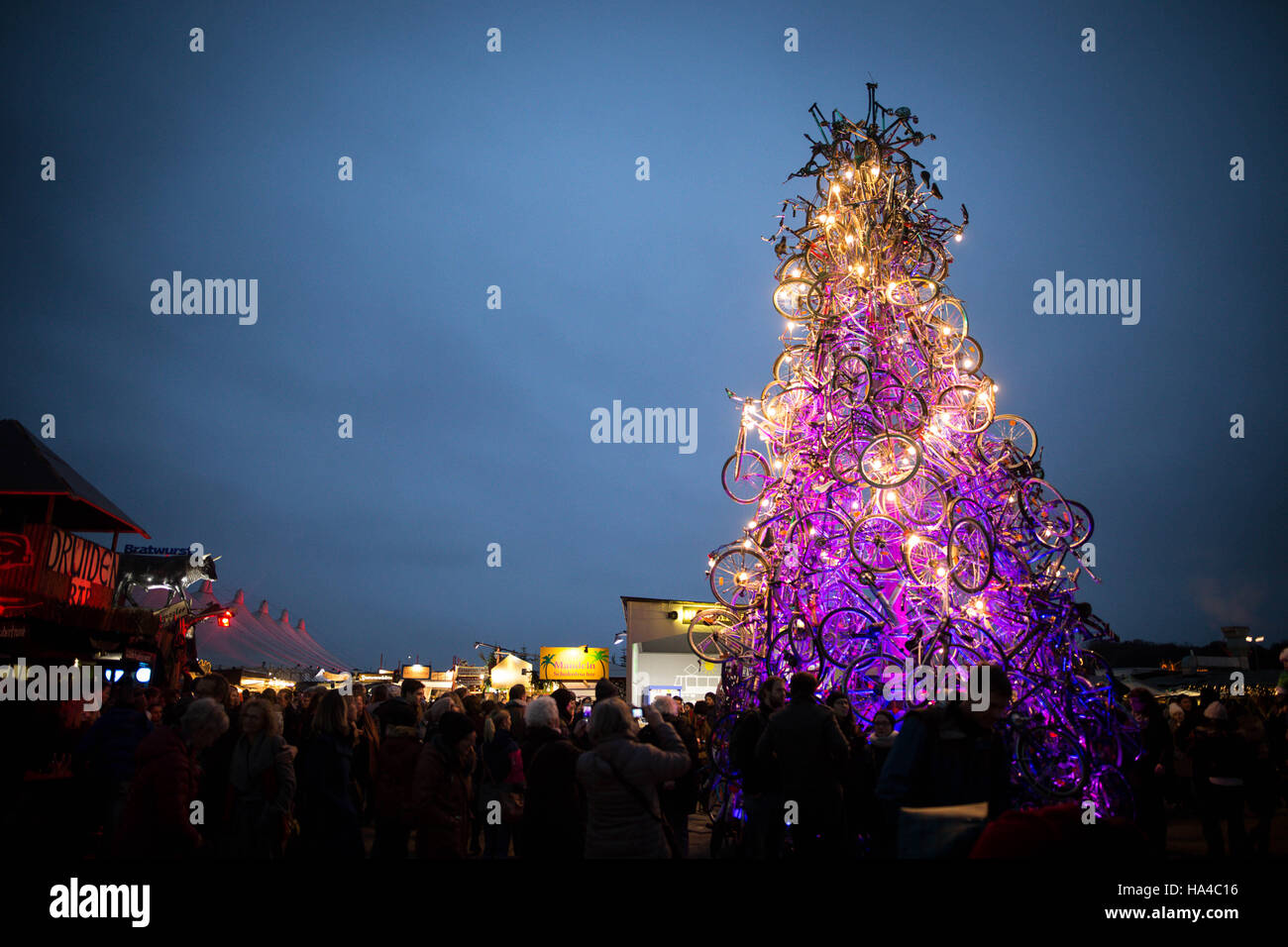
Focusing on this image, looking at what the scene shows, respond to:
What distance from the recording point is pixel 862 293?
9.75m

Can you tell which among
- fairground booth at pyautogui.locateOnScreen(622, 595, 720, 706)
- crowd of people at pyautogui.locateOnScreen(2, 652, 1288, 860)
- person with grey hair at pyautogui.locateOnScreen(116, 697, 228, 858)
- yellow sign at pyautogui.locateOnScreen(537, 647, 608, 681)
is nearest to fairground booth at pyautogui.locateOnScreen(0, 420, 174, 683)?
crowd of people at pyautogui.locateOnScreen(2, 652, 1288, 860)

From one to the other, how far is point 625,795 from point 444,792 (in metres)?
1.73

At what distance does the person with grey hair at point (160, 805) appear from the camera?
475 cm

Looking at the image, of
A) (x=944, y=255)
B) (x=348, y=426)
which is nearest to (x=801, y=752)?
(x=944, y=255)

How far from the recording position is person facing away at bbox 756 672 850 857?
238 inches

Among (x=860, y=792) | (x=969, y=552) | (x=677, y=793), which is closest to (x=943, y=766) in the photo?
(x=860, y=792)

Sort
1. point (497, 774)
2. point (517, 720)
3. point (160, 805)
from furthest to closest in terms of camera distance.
A: point (517, 720)
point (497, 774)
point (160, 805)

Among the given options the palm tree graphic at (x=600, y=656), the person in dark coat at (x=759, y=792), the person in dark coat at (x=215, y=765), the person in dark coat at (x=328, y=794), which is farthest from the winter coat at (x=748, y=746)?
the palm tree graphic at (x=600, y=656)

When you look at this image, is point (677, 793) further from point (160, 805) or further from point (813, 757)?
point (160, 805)

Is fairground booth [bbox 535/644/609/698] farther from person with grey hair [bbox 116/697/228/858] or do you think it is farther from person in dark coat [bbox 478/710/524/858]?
person with grey hair [bbox 116/697/228/858]

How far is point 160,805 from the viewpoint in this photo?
15.8ft

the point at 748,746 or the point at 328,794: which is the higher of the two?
the point at 328,794

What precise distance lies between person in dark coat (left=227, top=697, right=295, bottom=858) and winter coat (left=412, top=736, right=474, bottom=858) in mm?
1337
